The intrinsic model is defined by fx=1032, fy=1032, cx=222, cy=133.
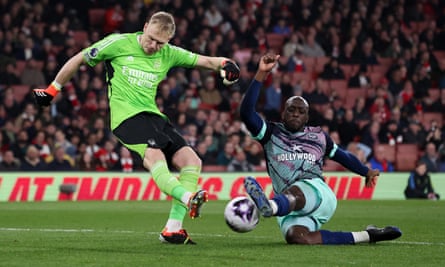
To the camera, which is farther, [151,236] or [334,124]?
[334,124]

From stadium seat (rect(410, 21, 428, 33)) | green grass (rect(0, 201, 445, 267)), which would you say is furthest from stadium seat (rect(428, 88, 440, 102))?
green grass (rect(0, 201, 445, 267))

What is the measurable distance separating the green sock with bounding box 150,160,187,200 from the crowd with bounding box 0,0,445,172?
38.3 ft

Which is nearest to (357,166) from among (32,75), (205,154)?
(205,154)

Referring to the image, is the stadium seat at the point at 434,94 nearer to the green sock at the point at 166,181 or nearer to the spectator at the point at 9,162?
the spectator at the point at 9,162

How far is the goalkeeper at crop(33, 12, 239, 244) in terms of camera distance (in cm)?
953

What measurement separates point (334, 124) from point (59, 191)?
6523 mm

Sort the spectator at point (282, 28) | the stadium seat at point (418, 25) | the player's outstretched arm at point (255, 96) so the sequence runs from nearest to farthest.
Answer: the player's outstretched arm at point (255, 96) → the spectator at point (282, 28) → the stadium seat at point (418, 25)

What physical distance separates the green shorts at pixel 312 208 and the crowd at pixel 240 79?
1174 centimetres

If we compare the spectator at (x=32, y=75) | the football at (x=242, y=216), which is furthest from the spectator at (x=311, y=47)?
the football at (x=242, y=216)

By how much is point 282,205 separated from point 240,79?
15.7m

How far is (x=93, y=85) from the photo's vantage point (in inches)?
906

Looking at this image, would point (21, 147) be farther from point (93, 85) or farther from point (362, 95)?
point (362, 95)

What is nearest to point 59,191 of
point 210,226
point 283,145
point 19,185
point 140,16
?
point 19,185

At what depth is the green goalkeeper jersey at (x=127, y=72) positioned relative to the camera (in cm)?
971
